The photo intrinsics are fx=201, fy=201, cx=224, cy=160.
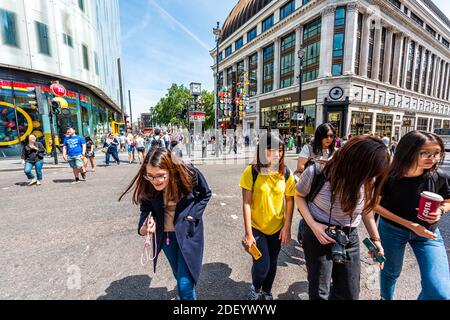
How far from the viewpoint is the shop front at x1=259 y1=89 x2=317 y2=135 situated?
28.6 m

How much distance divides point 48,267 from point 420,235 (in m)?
4.30

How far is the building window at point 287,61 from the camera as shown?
31.3m

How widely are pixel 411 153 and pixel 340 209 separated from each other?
0.86 m

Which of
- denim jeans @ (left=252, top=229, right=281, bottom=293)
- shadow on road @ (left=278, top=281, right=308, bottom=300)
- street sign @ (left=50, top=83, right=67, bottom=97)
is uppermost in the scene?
street sign @ (left=50, top=83, right=67, bottom=97)

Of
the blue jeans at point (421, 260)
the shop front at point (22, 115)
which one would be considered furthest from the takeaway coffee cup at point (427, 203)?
the shop front at point (22, 115)

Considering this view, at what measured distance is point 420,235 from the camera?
1.69 meters

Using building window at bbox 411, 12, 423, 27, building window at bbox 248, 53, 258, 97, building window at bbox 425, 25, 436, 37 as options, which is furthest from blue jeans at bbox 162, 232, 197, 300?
→ building window at bbox 425, 25, 436, 37

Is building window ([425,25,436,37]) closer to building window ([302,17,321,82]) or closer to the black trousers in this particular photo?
building window ([302,17,321,82])

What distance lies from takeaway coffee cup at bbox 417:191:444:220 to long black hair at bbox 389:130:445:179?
0.28m

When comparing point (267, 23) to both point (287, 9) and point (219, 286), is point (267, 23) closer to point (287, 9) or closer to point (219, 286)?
point (287, 9)

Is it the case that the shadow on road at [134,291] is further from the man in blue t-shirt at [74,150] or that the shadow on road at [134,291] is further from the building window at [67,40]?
the building window at [67,40]

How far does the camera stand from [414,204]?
1769 millimetres

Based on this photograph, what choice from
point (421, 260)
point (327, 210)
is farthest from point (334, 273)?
point (421, 260)

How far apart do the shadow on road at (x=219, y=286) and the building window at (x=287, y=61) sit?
109 feet
